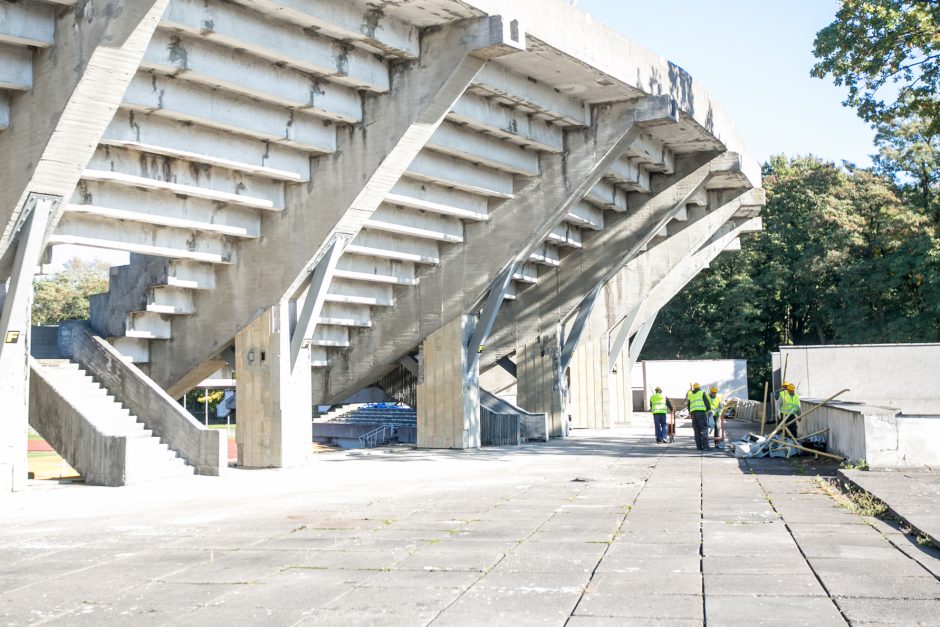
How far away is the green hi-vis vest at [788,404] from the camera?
19781mm

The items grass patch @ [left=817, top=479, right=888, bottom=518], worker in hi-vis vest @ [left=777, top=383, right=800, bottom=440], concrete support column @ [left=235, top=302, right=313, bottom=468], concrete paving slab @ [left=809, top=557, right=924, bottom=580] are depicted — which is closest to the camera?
concrete paving slab @ [left=809, top=557, right=924, bottom=580]

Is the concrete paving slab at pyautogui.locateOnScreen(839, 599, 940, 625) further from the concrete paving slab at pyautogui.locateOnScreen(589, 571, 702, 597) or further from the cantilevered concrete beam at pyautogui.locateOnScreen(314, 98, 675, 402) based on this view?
the cantilevered concrete beam at pyautogui.locateOnScreen(314, 98, 675, 402)

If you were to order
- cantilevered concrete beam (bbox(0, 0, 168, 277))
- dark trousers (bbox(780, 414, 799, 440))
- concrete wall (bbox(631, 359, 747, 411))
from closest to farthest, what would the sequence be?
cantilevered concrete beam (bbox(0, 0, 168, 277)), dark trousers (bbox(780, 414, 799, 440)), concrete wall (bbox(631, 359, 747, 411))

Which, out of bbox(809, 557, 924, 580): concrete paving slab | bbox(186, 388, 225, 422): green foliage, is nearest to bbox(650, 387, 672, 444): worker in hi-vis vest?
bbox(809, 557, 924, 580): concrete paving slab

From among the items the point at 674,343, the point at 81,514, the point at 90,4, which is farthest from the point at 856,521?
the point at 674,343

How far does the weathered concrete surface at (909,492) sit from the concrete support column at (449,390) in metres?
10.2

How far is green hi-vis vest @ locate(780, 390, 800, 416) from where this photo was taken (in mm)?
19781

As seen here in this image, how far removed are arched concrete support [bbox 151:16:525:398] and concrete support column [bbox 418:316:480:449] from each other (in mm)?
5093

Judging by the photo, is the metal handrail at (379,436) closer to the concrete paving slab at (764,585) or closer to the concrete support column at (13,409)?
the concrete support column at (13,409)

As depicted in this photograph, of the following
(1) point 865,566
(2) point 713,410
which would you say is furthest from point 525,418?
(1) point 865,566

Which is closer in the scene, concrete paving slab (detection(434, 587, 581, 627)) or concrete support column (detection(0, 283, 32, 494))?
concrete paving slab (detection(434, 587, 581, 627))

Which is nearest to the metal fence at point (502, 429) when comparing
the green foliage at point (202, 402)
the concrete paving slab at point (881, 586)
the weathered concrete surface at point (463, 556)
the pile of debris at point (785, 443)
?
the pile of debris at point (785, 443)

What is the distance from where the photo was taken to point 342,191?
1744cm

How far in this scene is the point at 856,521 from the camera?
32.1 ft
